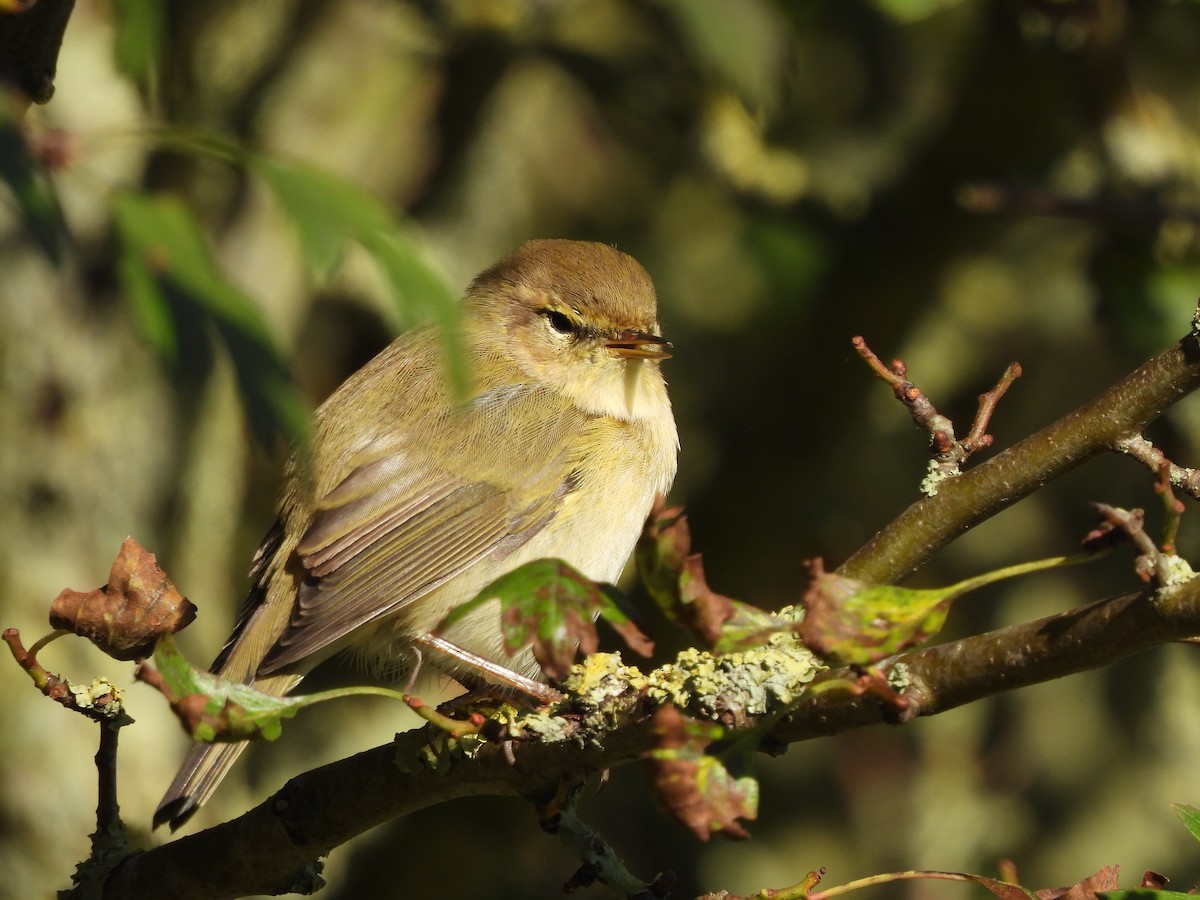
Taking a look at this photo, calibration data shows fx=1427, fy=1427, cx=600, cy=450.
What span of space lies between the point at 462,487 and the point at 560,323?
686 millimetres

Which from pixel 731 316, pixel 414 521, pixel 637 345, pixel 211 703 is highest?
pixel 731 316

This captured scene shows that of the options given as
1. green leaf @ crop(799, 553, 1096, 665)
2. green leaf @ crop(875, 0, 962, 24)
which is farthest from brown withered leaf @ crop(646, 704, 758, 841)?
green leaf @ crop(875, 0, 962, 24)

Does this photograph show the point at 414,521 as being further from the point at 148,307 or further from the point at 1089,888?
the point at 1089,888

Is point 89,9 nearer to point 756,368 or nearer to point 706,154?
point 706,154

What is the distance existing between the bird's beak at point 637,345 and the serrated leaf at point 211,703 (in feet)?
7.25

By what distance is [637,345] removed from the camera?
3.97 meters

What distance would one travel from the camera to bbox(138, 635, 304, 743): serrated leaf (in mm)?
1730

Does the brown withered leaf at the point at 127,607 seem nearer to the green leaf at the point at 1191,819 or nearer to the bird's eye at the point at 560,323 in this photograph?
the green leaf at the point at 1191,819

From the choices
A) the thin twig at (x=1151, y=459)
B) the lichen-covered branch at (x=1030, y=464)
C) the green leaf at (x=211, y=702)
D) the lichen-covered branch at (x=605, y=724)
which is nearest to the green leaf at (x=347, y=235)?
the green leaf at (x=211, y=702)

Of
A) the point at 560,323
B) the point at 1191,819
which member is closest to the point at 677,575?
the point at 1191,819

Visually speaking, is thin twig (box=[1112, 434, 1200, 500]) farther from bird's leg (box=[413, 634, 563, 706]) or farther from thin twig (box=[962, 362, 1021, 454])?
bird's leg (box=[413, 634, 563, 706])

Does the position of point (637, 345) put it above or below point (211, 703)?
above

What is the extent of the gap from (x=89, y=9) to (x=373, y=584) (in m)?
2.52

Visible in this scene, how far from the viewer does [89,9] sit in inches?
186
